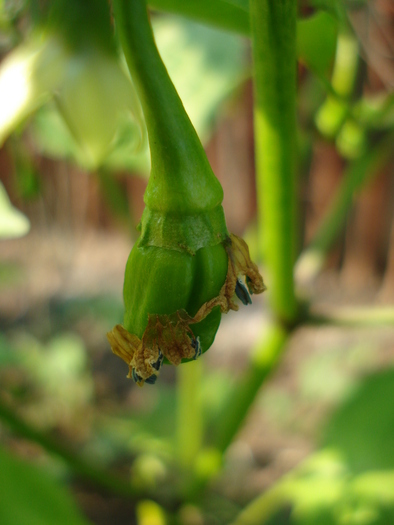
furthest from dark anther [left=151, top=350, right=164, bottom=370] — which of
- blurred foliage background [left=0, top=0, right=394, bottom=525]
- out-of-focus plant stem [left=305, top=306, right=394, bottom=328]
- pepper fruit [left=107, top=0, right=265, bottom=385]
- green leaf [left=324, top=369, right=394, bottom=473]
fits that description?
green leaf [left=324, top=369, right=394, bottom=473]

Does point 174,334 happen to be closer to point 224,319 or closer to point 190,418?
point 190,418

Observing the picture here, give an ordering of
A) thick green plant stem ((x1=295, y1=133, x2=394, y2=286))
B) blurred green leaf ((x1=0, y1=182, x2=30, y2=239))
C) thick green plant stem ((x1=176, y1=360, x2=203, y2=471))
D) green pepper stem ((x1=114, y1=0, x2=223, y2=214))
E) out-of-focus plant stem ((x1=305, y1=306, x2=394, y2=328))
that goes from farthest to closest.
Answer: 1. thick green plant stem ((x1=176, y1=360, x2=203, y2=471))
2. thick green plant stem ((x1=295, y1=133, x2=394, y2=286))
3. out-of-focus plant stem ((x1=305, y1=306, x2=394, y2=328))
4. blurred green leaf ((x1=0, y1=182, x2=30, y2=239))
5. green pepper stem ((x1=114, y1=0, x2=223, y2=214))

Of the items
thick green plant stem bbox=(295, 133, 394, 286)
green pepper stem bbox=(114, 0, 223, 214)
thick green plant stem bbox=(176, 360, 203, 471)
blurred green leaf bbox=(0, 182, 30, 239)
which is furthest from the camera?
thick green plant stem bbox=(176, 360, 203, 471)

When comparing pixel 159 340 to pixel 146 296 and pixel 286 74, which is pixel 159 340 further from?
pixel 286 74

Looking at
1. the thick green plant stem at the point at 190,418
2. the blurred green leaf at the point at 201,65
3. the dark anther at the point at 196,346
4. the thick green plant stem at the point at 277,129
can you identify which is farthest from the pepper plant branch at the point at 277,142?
the blurred green leaf at the point at 201,65

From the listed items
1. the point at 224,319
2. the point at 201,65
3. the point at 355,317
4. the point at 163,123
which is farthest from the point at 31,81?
the point at 224,319

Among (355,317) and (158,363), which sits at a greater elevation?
(355,317)

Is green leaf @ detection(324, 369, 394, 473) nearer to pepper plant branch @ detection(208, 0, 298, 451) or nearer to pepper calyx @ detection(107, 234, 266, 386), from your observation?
pepper plant branch @ detection(208, 0, 298, 451)
